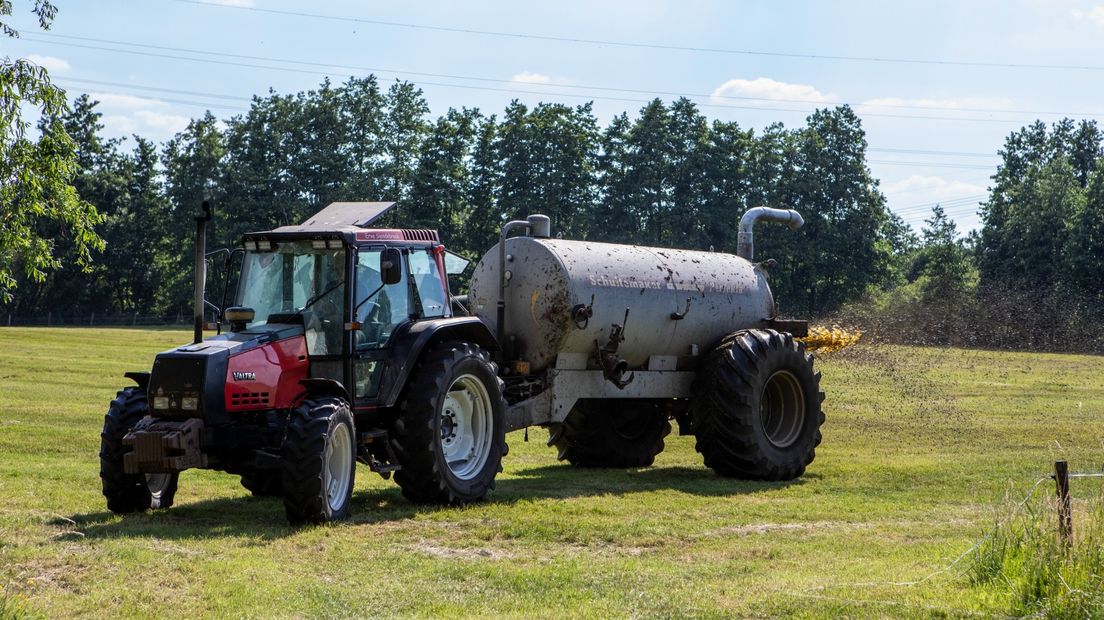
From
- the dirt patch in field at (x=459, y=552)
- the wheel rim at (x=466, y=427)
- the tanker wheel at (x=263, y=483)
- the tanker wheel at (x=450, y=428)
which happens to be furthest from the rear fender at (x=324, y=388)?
the dirt patch in field at (x=459, y=552)

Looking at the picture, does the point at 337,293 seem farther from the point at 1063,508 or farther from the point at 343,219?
the point at 1063,508

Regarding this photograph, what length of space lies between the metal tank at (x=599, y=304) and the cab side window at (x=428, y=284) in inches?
68.3

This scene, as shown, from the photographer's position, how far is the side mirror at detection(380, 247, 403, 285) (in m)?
12.2

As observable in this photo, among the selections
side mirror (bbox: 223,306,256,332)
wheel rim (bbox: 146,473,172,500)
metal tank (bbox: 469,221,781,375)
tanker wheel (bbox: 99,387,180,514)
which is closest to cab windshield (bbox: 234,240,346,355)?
side mirror (bbox: 223,306,256,332)

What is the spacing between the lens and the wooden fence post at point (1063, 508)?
8406 mm

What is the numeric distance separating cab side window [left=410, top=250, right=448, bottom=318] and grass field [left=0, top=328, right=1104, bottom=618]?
201 centimetres

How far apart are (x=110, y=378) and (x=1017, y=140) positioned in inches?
3802

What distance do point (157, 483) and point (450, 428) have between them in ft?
9.63

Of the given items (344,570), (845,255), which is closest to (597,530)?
(344,570)

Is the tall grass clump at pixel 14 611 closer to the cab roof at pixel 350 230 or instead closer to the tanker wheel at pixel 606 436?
the cab roof at pixel 350 230

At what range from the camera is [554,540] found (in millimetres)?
11125

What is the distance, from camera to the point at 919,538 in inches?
436

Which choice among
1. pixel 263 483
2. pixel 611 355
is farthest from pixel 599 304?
pixel 263 483

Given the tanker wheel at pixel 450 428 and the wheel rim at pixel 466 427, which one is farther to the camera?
the wheel rim at pixel 466 427
